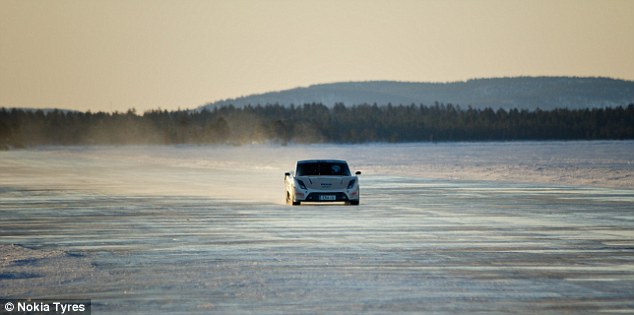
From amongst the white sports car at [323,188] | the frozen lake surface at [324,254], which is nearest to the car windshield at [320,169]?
the white sports car at [323,188]

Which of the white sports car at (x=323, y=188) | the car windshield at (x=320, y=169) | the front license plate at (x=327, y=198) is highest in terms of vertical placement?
the car windshield at (x=320, y=169)

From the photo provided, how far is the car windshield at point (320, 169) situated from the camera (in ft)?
109

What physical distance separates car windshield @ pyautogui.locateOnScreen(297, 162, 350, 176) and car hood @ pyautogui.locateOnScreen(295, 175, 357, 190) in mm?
588

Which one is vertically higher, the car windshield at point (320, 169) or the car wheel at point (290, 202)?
the car windshield at point (320, 169)

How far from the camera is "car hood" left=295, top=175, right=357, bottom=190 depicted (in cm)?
3238

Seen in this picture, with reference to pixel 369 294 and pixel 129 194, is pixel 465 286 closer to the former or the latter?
pixel 369 294

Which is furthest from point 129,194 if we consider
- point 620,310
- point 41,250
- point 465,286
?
point 620,310

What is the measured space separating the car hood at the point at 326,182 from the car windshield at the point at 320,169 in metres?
0.59

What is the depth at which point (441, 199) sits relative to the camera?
35.8 metres
